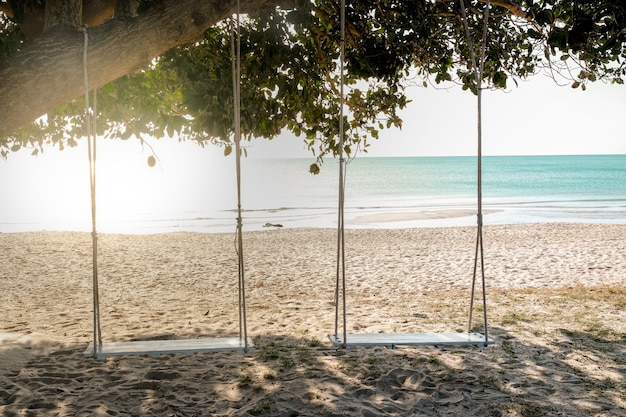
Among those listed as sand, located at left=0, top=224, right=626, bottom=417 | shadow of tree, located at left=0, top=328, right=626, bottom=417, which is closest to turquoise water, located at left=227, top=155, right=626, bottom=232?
sand, located at left=0, top=224, right=626, bottom=417

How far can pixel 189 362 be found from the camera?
455 cm

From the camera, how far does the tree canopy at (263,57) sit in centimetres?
405

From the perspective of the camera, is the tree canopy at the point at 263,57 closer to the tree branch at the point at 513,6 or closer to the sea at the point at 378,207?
the tree branch at the point at 513,6

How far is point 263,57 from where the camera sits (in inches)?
221

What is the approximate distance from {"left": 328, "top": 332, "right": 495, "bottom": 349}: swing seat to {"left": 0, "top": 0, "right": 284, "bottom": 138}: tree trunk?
2359 millimetres

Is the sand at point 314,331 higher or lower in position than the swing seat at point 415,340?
lower

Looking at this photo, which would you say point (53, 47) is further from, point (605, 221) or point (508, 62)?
point (605, 221)

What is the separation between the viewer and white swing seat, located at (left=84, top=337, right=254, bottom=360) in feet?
12.5

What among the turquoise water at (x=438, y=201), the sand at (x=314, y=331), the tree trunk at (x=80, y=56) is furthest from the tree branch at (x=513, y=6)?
the turquoise water at (x=438, y=201)

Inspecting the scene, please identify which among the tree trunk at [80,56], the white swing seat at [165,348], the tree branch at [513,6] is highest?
the tree branch at [513,6]

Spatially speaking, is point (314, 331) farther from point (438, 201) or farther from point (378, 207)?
point (438, 201)

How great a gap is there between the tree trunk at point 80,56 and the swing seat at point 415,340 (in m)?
2.36

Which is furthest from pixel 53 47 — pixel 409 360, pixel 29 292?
pixel 29 292

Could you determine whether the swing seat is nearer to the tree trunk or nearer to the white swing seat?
the white swing seat
